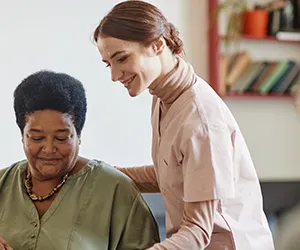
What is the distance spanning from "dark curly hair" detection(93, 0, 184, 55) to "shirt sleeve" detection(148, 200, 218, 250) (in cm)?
42

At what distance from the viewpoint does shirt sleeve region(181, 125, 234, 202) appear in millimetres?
1429

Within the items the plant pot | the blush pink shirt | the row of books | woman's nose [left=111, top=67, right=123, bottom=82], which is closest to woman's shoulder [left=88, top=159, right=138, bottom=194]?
the blush pink shirt

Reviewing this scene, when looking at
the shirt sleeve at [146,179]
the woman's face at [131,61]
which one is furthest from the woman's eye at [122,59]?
the shirt sleeve at [146,179]

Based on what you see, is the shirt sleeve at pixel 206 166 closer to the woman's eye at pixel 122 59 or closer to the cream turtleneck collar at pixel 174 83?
the cream turtleneck collar at pixel 174 83

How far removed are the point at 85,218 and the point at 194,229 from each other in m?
0.35

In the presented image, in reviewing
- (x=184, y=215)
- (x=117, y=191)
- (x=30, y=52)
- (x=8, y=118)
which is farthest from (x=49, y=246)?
(x=30, y=52)

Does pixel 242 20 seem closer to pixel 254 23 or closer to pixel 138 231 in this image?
pixel 254 23

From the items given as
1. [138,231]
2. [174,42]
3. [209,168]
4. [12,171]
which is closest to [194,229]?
[209,168]

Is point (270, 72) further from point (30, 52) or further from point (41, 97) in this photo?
point (41, 97)

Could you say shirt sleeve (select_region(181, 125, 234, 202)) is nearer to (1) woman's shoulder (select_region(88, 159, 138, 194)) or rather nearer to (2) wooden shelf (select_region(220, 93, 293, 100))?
(1) woman's shoulder (select_region(88, 159, 138, 194))

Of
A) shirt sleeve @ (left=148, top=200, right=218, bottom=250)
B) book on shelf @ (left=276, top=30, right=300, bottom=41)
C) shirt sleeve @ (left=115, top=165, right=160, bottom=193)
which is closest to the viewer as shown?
shirt sleeve @ (left=148, top=200, right=218, bottom=250)

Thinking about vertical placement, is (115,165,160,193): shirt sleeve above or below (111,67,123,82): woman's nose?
below

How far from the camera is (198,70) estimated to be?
11.7ft

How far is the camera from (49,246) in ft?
5.13
